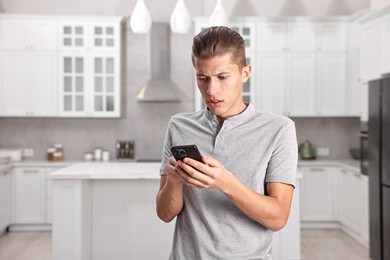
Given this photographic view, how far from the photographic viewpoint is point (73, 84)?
5.62 m

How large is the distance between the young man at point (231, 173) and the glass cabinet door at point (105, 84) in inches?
181

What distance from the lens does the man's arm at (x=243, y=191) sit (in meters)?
1.00

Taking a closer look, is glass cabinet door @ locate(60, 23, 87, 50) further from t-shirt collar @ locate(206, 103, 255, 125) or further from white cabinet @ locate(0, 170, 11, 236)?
t-shirt collar @ locate(206, 103, 255, 125)

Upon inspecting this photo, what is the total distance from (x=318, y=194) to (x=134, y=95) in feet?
8.25

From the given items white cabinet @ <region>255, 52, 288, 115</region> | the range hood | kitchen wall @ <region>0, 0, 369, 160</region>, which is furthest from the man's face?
kitchen wall @ <region>0, 0, 369, 160</region>

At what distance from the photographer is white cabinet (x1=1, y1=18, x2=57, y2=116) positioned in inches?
219

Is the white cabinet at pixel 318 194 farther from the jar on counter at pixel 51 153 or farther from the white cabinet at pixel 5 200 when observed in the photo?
the white cabinet at pixel 5 200

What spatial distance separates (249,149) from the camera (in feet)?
3.71

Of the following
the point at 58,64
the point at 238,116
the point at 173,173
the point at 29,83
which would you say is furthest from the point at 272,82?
the point at 173,173

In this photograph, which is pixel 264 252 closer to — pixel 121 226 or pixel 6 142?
pixel 121 226

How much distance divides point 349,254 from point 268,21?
110 inches

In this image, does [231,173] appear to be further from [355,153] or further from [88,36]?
[355,153]

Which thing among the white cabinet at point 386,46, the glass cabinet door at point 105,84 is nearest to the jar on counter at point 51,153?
the glass cabinet door at point 105,84

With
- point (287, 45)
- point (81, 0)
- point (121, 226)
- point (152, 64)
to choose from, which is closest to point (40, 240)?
point (121, 226)
